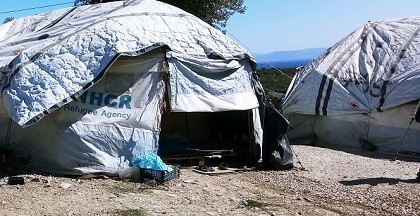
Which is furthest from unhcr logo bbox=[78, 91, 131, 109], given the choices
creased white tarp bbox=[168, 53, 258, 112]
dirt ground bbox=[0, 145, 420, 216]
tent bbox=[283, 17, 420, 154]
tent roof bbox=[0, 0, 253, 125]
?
tent bbox=[283, 17, 420, 154]

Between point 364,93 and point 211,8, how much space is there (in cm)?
793

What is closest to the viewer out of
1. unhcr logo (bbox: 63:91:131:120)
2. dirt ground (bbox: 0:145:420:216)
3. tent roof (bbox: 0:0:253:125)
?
dirt ground (bbox: 0:145:420:216)

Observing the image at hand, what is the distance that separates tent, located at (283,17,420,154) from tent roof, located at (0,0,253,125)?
4.56m

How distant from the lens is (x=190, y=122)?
13211 millimetres

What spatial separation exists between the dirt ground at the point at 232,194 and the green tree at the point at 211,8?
34.0 feet

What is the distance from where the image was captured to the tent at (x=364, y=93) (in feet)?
47.4

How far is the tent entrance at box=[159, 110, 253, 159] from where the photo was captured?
11922 mm

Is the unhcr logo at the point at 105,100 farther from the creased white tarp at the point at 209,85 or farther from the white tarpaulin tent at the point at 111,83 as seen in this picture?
the creased white tarp at the point at 209,85

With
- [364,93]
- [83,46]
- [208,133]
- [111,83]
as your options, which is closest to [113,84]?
[111,83]

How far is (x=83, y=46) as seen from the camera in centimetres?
1040

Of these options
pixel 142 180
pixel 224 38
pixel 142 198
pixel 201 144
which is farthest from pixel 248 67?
pixel 142 198

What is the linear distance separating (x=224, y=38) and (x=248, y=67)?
0.79 metres

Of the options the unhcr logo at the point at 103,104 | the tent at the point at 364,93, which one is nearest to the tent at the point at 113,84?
the unhcr logo at the point at 103,104

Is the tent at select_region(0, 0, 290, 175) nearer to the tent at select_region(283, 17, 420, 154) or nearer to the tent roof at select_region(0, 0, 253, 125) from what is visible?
the tent roof at select_region(0, 0, 253, 125)
